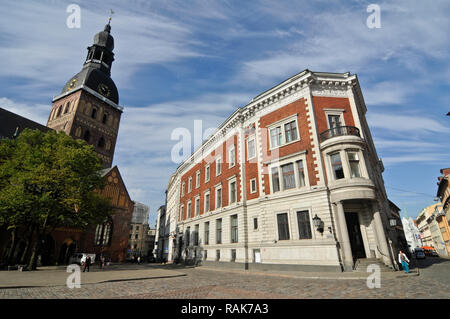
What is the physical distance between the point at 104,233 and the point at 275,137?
33.9 m

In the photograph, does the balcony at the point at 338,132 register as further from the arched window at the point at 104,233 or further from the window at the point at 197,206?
the arched window at the point at 104,233

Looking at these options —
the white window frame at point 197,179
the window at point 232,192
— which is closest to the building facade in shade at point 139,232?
the white window frame at point 197,179

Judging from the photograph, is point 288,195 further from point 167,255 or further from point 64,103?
point 64,103

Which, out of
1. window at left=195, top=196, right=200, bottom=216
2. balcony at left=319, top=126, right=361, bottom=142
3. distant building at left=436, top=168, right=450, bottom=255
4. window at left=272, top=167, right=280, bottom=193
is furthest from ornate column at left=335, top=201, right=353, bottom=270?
distant building at left=436, top=168, right=450, bottom=255

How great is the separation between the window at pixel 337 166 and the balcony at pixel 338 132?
1.72 metres

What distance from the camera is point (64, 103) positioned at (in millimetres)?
56312

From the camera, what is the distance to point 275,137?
74.1ft

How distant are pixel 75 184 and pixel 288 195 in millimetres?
19727

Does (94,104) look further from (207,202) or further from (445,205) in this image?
(445,205)

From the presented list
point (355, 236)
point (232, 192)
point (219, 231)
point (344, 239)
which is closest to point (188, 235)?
point (219, 231)

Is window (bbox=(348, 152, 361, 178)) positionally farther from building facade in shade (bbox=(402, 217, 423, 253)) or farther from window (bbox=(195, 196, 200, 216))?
building facade in shade (bbox=(402, 217, 423, 253))
